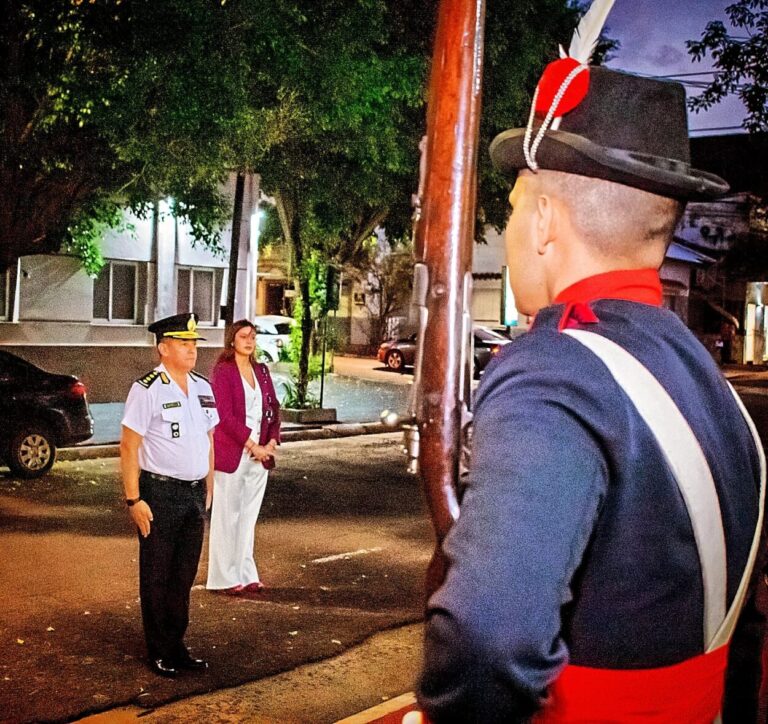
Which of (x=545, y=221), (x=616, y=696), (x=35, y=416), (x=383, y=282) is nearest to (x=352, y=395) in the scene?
(x=35, y=416)

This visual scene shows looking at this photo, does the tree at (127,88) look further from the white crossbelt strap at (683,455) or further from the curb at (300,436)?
the white crossbelt strap at (683,455)

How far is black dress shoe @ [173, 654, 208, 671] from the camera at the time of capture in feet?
17.4

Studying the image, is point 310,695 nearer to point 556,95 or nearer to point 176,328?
point 176,328

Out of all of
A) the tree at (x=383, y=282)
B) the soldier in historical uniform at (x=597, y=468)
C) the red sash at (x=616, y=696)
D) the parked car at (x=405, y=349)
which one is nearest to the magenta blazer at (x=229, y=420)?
the soldier in historical uniform at (x=597, y=468)

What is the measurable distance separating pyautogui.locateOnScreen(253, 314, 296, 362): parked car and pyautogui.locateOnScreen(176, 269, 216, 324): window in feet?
21.6

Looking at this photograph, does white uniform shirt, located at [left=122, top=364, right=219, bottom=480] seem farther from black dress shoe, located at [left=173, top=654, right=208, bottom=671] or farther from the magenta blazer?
the magenta blazer

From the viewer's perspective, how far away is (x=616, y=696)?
1.32 meters

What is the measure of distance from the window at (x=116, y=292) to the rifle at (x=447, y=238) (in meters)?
19.8

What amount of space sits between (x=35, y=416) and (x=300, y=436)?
19.2ft

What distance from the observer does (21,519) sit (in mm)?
9227

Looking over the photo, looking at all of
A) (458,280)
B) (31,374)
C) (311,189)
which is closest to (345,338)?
(311,189)

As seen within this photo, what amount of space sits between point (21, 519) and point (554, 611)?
8.98 metres

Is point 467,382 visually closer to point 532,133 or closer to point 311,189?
point 532,133

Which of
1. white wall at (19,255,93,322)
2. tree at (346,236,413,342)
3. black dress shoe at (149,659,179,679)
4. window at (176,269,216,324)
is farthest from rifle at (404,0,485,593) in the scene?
tree at (346,236,413,342)
